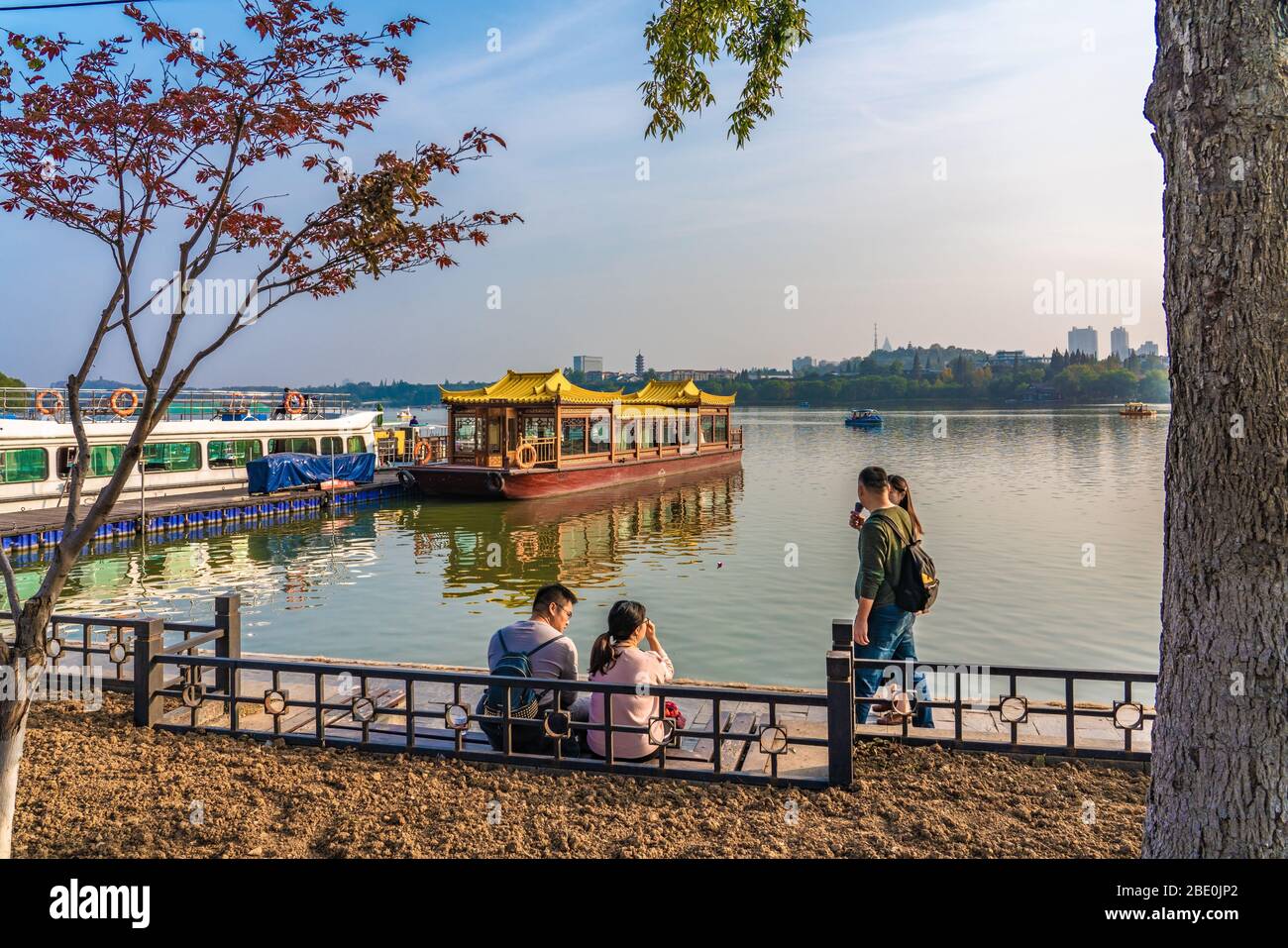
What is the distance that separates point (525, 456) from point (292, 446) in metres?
8.99

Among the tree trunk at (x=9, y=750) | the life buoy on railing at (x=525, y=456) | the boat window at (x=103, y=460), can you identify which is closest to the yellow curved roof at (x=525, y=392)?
the life buoy on railing at (x=525, y=456)

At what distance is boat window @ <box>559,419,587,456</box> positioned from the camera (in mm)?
33406

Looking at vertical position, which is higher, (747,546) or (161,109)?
(161,109)

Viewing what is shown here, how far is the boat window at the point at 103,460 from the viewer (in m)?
24.1

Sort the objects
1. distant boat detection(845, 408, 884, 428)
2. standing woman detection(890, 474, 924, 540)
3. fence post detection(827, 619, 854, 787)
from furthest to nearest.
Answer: distant boat detection(845, 408, 884, 428)
standing woman detection(890, 474, 924, 540)
fence post detection(827, 619, 854, 787)

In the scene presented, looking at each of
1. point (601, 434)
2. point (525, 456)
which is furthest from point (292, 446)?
point (601, 434)

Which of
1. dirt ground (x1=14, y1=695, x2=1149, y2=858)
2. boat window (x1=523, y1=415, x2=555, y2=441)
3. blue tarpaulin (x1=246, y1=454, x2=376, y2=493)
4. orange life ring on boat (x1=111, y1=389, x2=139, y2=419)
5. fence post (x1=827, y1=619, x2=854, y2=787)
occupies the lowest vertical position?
dirt ground (x1=14, y1=695, x2=1149, y2=858)

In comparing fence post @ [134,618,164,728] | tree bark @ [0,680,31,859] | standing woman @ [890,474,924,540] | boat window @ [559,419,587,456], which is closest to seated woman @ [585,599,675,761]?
standing woman @ [890,474,924,540]

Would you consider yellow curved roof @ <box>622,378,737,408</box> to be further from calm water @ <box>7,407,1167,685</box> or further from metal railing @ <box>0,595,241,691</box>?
metal railing @ <box>0,595,241,691</box>

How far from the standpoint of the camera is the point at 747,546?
845 inches

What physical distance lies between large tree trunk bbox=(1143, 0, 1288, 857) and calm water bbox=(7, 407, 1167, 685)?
23.6 ft

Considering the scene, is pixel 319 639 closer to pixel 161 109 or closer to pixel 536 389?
pixel 161 109
